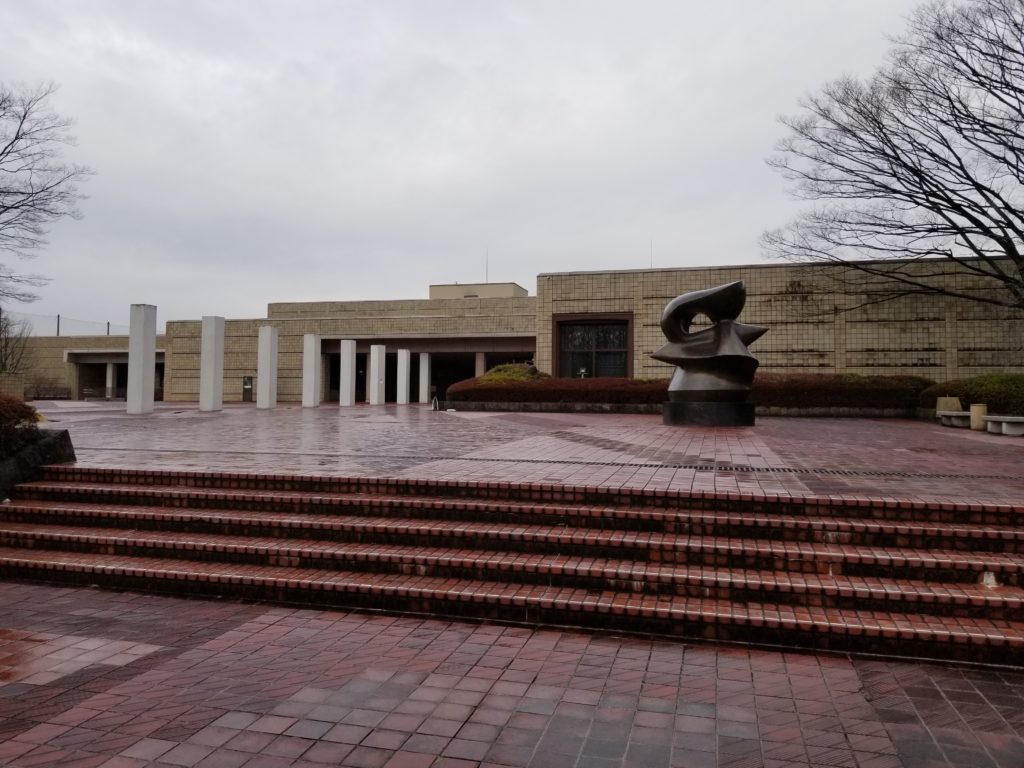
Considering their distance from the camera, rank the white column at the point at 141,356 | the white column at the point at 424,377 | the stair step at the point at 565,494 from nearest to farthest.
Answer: the stair step at the point at 565,494 < the white column at the point at 141,356 < the white column at the point at 424,377

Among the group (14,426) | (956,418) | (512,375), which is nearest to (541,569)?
(14,426)

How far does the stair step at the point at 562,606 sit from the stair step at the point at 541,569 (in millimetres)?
75

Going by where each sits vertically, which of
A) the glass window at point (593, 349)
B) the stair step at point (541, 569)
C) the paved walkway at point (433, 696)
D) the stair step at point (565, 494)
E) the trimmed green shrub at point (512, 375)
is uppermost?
the glass window at point (593, 349)

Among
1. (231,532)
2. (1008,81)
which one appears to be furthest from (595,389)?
(231,532)

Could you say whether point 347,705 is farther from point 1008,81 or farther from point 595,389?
point 595,389

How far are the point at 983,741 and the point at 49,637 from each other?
488cm

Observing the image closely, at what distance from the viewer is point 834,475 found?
677 centimetres

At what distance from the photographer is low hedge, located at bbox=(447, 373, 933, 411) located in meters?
20.2

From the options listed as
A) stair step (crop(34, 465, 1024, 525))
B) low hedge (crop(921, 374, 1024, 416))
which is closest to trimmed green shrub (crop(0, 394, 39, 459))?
stair step (crop(34, 465, 1024, 525))

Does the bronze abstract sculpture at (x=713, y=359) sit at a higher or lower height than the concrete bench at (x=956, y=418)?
higher

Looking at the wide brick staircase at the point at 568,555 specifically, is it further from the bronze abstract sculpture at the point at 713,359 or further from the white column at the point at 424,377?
the white column at the point at 424,377

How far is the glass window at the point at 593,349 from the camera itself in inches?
1039

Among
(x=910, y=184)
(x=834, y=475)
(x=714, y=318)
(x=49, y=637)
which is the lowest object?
(x=49, y=637)

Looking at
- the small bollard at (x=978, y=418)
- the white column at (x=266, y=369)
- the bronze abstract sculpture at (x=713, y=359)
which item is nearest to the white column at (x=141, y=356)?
the white column at (x=266, y=369)
